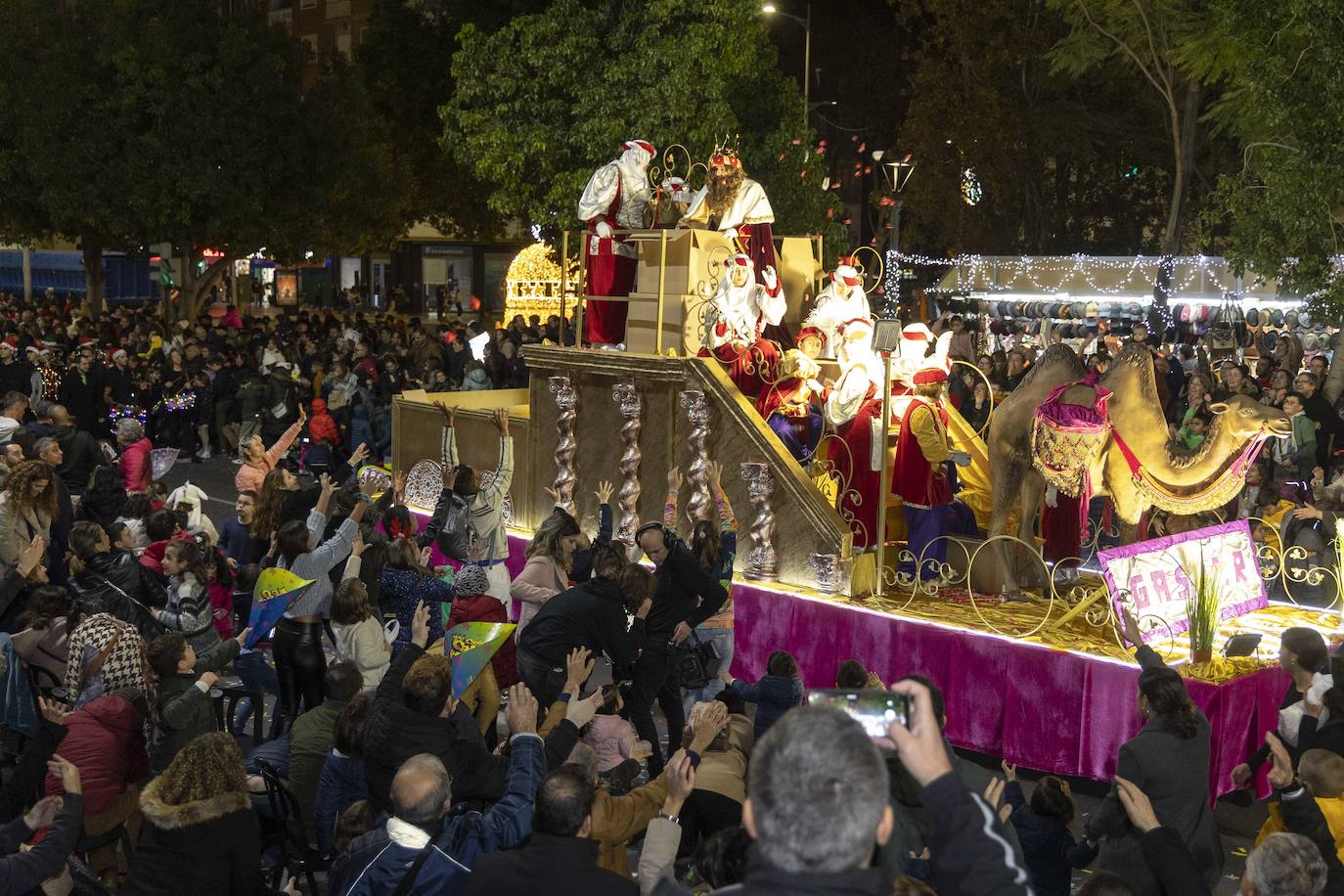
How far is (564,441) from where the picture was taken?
12.8 metres

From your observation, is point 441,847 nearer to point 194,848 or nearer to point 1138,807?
point 194,848

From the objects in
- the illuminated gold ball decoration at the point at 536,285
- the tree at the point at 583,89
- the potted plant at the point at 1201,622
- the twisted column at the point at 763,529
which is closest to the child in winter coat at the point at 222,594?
the twisted column at the point at 763,529

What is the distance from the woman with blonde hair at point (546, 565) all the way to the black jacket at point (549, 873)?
4412 mm

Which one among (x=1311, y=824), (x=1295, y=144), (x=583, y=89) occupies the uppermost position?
(x=583, y=89)

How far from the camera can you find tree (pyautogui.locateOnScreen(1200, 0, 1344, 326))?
1495cm

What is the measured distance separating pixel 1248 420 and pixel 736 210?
14.8 ft

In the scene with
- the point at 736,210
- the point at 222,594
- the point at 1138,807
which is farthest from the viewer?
the point at 736,210

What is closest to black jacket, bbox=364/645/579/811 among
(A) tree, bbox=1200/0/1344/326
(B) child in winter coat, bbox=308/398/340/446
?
(B) child in winter coat, bbox=308/398/340/446

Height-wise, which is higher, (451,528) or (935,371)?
(935,371)

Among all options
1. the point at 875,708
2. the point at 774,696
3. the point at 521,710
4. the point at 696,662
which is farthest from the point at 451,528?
the point at 875,708

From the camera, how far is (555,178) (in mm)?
22969

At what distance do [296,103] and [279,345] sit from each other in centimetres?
755

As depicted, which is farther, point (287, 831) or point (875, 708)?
point (287, 831)

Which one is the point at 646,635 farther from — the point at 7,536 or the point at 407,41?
the point at 407,41
